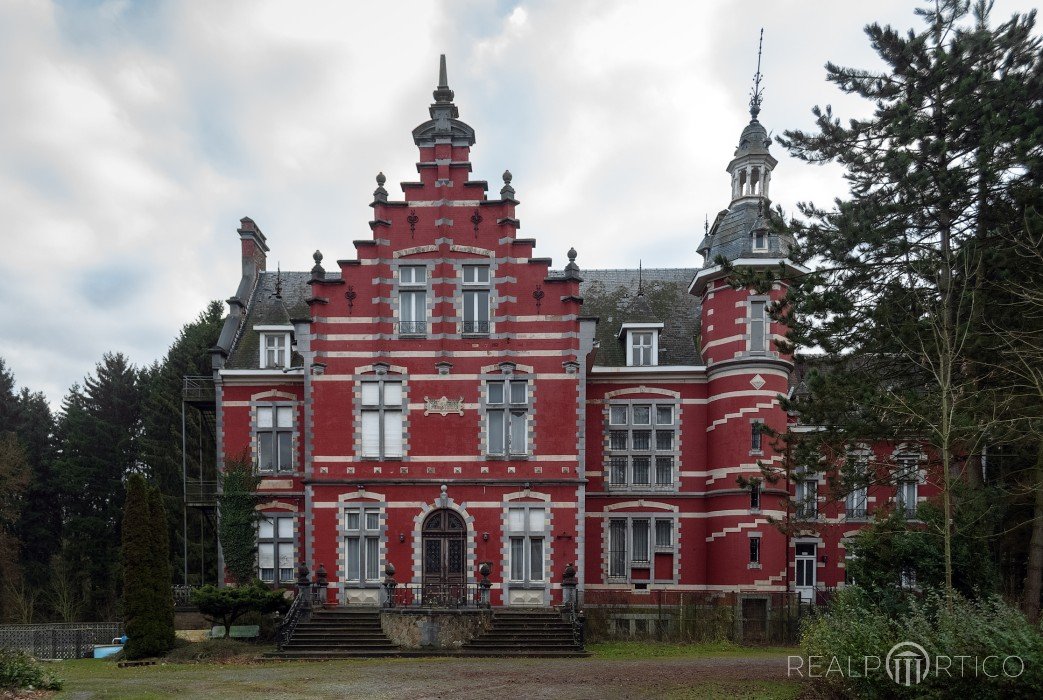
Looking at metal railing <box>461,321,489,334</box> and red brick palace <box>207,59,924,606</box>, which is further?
metal railing <box>461,321,489,334</box>

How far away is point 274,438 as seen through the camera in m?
26.7

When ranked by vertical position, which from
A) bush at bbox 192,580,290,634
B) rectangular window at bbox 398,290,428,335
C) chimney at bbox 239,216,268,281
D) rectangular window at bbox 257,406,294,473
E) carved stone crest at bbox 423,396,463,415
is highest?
chimney at bbox 239,216,268,281

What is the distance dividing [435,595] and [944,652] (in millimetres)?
15085

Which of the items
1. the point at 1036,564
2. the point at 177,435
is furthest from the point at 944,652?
the point at 177,435

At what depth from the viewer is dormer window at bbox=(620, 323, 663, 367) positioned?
89.1 feet

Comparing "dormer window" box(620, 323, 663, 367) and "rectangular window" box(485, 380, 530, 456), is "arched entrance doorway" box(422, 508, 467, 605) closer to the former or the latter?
"rectangular window" box(485, 380, 530, 456)

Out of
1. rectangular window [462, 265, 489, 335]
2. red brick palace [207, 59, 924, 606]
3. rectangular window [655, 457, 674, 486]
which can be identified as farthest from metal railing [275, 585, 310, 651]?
rectangular window [655, 457, 674, 486]

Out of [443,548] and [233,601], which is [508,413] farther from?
[233,601]

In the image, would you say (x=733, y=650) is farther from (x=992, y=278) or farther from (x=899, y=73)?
(x=899, y=73)

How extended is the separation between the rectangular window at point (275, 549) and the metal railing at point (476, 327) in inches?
372

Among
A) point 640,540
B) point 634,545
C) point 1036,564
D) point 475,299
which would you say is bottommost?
point 634,545

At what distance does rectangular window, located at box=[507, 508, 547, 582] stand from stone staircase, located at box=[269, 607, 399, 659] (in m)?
4.67

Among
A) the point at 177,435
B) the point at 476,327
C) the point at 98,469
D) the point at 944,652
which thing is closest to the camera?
the point at 944,652

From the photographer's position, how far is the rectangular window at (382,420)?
24.4 meters
